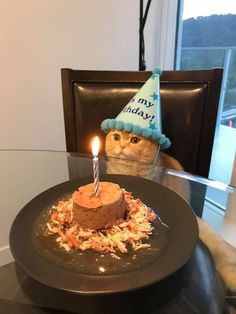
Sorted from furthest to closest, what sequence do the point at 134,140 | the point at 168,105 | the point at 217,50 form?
the point at 217,50
the point at 168,105
the point at 134,140

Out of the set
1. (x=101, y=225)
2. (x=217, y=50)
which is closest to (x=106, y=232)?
(x=101, y=225)

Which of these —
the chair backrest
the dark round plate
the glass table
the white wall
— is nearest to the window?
the white wall

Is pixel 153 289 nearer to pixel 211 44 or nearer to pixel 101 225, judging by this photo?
pixel 101 225

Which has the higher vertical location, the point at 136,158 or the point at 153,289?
the point at 136,158

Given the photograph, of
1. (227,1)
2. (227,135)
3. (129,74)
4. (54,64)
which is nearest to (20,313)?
(129,74)

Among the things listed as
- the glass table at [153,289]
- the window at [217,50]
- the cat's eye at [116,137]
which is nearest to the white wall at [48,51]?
the window at [217,50]

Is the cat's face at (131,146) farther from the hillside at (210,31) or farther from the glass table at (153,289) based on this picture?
the hillside at (210,31)

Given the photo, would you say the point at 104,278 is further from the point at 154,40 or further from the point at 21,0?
the point at 154,40
